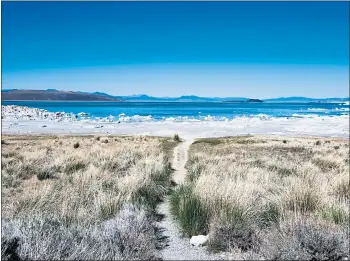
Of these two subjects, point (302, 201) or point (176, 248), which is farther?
point (302, 201)

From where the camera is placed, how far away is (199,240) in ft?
21.1

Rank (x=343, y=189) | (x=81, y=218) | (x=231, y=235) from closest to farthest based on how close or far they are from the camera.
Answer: (x=231, y=235) < (x=81, y=218) < (x=343, y=189)

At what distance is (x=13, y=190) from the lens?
11.3m

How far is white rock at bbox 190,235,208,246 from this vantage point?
639 centimetres

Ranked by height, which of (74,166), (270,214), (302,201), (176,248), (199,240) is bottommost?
(74,166)

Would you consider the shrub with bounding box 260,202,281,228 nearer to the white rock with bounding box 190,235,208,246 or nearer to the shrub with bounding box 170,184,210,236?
the shrub with bounding box 170,184,210,236

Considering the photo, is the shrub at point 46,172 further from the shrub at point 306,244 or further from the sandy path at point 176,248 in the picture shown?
the shrub at point 306,244

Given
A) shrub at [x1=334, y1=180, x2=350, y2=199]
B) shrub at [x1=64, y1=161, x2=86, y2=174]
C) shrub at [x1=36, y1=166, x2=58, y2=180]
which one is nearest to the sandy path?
shrub at [x1=334, y1=180, x2=350, y2=199]

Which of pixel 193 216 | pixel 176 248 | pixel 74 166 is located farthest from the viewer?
pixel 74 166

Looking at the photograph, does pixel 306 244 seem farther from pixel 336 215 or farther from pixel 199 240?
pixel 336 215

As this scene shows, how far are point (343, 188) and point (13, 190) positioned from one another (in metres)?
9.56

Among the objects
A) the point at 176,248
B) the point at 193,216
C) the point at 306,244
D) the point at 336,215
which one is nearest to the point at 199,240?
the point at 176,248

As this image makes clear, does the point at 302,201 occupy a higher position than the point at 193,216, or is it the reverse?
the point at 302,201

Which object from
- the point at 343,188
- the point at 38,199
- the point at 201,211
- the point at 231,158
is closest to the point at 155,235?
the point at 201,211
